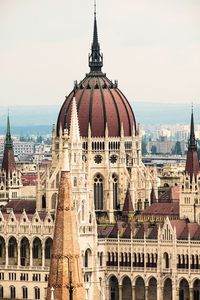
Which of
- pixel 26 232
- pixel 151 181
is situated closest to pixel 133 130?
pixel 151 181

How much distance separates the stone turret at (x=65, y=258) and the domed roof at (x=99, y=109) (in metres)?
83.0

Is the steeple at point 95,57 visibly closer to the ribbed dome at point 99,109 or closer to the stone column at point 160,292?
the ribbed dome at point 99,109

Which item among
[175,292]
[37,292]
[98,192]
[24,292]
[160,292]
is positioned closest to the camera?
[175,292]

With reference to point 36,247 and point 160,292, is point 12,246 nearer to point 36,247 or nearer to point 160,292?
point 36,247

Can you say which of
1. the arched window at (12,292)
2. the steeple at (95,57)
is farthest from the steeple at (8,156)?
the arched window at (12,292)

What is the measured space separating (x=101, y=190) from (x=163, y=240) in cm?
1699

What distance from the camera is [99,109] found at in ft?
566

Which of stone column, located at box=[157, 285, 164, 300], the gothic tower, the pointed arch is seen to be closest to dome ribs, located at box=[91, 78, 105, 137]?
the pointed arch

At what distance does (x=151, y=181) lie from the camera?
17675 centimetres

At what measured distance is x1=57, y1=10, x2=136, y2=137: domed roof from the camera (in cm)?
17262

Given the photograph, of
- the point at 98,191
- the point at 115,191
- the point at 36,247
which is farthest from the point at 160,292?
the point at 98,191

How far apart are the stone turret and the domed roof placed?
82958 mm

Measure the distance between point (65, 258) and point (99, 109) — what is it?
281 feet

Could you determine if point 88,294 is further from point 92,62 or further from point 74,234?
point 74,234
